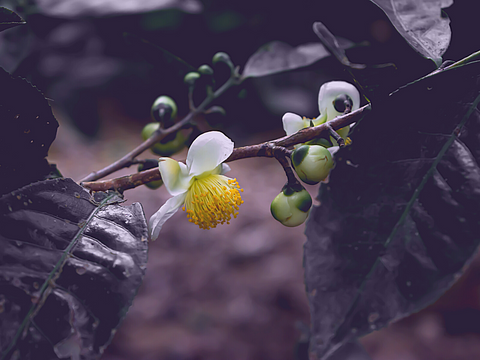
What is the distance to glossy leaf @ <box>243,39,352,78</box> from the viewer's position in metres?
0.75

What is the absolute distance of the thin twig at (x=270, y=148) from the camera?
467 mm

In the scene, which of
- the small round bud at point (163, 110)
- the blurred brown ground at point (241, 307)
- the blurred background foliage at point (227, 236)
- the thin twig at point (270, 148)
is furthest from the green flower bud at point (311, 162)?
the blurred brown ground at point (241, 307)

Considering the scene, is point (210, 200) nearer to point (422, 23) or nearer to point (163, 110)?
point (163, 110)

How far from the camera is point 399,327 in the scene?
214cm

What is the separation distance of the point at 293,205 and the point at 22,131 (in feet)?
1.22

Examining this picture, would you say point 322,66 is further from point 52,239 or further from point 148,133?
point 52,239

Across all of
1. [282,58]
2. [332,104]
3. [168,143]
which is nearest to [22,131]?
[168,143]

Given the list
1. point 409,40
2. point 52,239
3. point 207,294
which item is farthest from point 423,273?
point 207,294

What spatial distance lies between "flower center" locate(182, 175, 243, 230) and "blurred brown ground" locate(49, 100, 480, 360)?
141cm

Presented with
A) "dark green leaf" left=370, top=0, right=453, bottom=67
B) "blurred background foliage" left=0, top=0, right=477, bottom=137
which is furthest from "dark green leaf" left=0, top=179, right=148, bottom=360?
"blurred background foliage" left=0, top=0, right=477, bottom=137

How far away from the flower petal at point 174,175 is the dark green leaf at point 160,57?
0.35 m

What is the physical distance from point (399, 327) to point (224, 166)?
2.08 metres

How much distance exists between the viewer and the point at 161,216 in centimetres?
49

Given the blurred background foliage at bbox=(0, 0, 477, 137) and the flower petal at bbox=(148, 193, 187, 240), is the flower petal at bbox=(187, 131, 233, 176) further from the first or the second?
the blurred background foliage at bbox=(0, 0, 477, 137)
